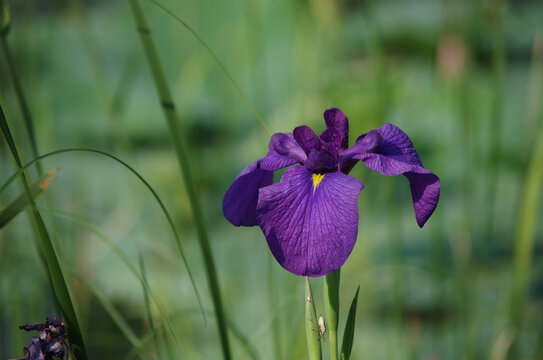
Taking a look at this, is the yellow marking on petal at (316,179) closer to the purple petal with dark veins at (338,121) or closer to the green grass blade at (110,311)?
the purple petal with dark veins at (338,121)

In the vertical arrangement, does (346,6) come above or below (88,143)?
above

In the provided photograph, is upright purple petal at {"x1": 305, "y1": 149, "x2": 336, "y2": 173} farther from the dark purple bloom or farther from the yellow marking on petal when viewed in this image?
the dark purple bloom

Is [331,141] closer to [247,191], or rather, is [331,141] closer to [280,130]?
[247,191]

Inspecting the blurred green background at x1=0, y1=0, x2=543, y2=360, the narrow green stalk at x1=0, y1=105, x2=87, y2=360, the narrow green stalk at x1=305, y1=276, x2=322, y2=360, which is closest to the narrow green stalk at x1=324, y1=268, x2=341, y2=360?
the narrow green stalk at x1=305, y1=276, x2=322, y2=360

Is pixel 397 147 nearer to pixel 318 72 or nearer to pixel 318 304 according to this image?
pixel 318 304

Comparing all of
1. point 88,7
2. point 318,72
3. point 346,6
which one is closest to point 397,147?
point 318,72

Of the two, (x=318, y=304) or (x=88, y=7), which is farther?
(x=88, y=7)

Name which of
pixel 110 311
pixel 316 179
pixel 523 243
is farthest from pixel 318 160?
pixel 523 243

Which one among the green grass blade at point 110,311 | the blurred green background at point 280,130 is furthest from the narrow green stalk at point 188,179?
the blurred green background at point 280,130
